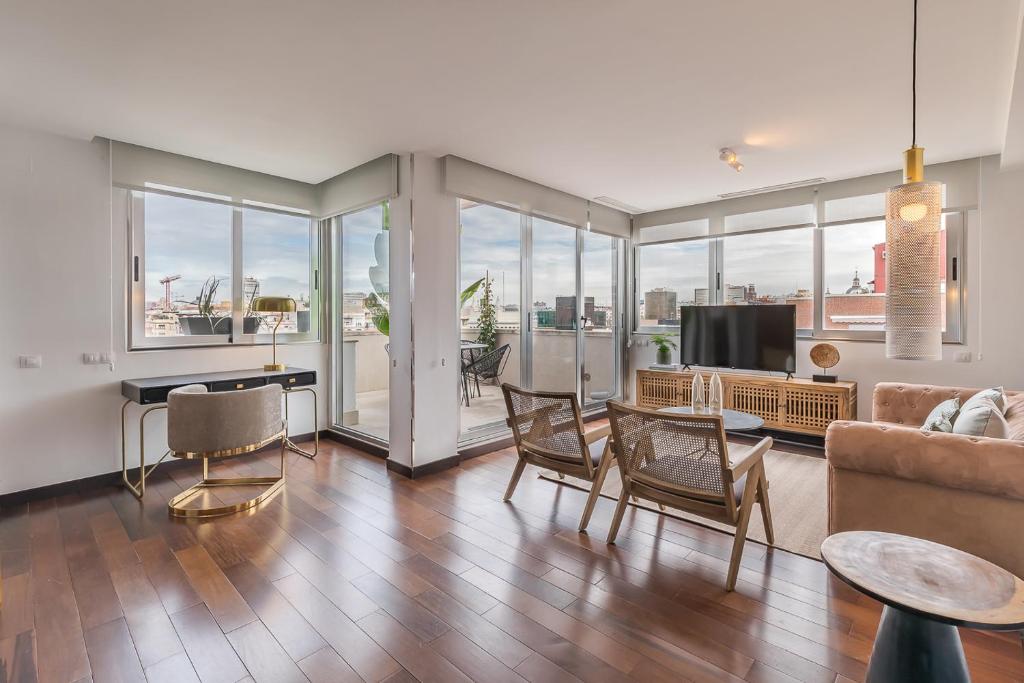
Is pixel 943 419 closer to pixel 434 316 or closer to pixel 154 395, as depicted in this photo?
pixel 434 316

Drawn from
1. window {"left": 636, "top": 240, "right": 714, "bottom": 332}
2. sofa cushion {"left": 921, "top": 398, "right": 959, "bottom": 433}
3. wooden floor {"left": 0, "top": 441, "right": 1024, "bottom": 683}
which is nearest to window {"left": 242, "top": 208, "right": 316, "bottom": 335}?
wooden floor {"left": 0, "top": 441, "right": 1024, "bottom": 683}

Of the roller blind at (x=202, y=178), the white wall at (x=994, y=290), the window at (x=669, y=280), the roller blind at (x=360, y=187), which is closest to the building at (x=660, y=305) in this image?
the window at (x=669, y=280)

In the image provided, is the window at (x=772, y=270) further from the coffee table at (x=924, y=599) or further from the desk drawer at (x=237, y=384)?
the desk drawer at (x=237, y=384)

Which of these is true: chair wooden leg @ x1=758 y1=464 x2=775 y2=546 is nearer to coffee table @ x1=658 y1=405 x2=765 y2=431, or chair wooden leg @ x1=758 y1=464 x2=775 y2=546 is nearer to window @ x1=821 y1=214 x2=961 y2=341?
coffee table @ x1=658 y1=405 x2=765 y2=431

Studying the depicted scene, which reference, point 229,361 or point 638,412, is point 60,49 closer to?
point 229,361

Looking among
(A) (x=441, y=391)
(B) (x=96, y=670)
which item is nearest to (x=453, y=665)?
(B) (x=96, y=670)

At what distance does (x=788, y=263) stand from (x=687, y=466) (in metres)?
3.88

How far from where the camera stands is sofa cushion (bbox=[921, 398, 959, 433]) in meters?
2.48

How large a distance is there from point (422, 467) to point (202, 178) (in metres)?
3.01

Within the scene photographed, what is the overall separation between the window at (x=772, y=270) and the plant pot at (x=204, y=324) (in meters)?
5.23

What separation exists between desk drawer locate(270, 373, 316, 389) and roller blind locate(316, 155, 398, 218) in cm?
157

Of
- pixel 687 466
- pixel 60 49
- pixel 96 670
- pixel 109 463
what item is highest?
pixel 60 49

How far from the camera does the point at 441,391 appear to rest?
13.7 ft

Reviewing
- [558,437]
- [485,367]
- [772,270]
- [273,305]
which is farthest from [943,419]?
[273,305]
